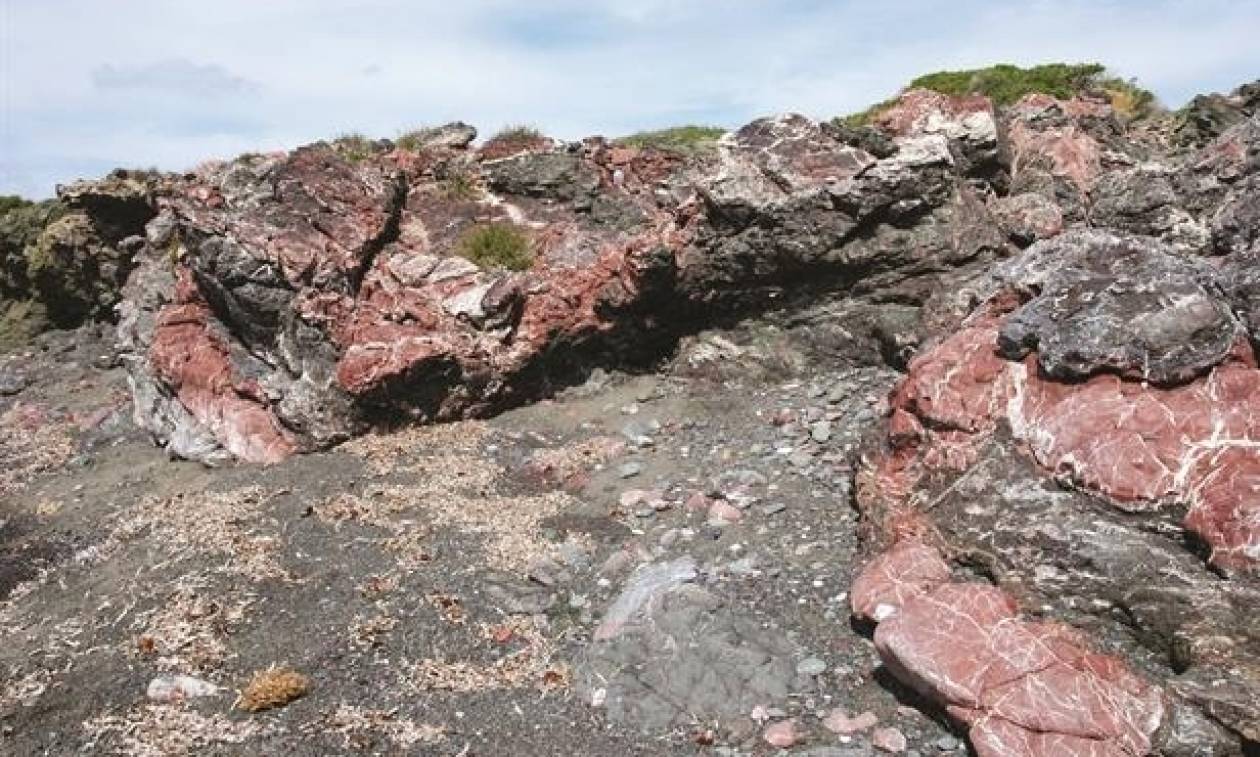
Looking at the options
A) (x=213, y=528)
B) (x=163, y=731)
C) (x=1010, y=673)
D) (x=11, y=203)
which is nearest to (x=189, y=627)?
(x=163, y=731)

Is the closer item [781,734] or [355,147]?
[781,734]

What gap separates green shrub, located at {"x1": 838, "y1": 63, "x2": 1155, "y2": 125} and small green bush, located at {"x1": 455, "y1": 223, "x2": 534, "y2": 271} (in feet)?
56.8

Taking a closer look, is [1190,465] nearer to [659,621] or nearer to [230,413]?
[659,621]

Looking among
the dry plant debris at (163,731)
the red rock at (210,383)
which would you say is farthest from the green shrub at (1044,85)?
the dry plant debris at (163,731)

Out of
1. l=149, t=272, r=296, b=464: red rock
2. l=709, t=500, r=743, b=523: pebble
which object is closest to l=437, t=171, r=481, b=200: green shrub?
l=149, t=272, r=296, b=464: red rock

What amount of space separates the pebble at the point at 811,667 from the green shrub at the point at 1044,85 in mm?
26354

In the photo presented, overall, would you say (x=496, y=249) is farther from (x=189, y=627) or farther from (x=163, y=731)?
(x=163, y=731)

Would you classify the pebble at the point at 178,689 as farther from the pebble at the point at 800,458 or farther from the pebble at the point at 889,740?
the pebble at the point at 800,458

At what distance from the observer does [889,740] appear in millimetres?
8898

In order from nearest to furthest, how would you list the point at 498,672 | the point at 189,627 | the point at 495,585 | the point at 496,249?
the point at 498,672 < the point at 189,627 < the point at 495,585 < the point at 496,249

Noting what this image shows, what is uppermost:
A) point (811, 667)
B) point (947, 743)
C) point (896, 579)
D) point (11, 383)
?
point (11, 383)

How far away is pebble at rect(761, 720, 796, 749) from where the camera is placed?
9016 mm

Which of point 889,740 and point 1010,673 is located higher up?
point 1010,673

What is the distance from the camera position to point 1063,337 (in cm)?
1092
